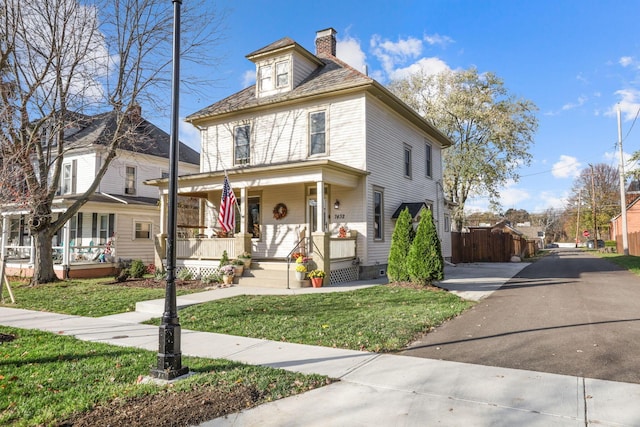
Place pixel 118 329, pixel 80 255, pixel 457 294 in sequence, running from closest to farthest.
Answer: pixel 118 329 < pixel 457 294 < pixel 80 255

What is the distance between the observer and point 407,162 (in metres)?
17.8

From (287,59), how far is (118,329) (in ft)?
39.9

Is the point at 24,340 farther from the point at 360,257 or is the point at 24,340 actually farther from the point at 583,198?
the point at 583,198

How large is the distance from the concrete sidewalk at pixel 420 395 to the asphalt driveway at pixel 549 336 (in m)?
0.45

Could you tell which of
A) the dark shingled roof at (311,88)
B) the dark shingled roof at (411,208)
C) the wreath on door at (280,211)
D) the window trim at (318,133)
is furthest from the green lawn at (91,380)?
the dark shingled roof at (411,208)

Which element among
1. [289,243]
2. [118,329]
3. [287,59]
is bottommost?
[118,329]

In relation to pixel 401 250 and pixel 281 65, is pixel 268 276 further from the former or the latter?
pixel 281 65

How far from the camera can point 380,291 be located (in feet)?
36.1

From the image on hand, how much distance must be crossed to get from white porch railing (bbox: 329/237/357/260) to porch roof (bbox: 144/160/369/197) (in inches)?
71.6

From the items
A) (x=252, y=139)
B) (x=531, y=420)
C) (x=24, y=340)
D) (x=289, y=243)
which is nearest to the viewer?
(x=531, y=420)

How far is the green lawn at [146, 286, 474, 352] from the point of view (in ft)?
20.4

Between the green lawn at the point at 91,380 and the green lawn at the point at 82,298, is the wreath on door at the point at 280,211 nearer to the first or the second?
the green lawn at the point at 82,298

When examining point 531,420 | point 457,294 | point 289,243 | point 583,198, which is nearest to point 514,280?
point 457,294

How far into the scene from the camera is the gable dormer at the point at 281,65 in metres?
16.0
